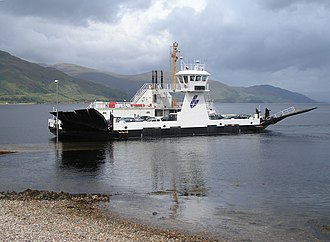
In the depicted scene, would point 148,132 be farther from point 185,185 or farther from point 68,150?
point 185,185

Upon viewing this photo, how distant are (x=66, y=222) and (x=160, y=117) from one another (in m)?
42.0

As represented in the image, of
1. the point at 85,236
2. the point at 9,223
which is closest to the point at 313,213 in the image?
the point at 85,236

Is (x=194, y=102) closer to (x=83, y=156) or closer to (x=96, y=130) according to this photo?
(x=96, y=130)

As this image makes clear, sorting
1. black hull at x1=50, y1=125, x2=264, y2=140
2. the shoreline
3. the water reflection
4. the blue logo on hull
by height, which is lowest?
the shoreline

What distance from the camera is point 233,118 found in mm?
63031

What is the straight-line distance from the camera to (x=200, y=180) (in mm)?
29375

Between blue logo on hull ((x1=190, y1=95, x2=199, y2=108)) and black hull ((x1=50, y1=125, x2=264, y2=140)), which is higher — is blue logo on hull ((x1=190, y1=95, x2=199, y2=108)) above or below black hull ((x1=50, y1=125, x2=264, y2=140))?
above

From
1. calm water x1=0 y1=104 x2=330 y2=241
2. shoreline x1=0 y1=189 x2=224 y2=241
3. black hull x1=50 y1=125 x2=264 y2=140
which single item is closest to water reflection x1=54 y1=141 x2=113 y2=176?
calm water x1=0 y1=104 x2=330 y2=241

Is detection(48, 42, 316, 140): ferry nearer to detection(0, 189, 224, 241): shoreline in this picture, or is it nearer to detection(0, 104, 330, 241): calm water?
detection(0, 104, 330, 241): calm water

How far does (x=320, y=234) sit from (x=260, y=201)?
610cm

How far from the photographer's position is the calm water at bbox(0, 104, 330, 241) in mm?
19344

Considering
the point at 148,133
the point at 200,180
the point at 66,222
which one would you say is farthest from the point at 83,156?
the point at 66,222

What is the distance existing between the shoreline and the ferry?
27597mm

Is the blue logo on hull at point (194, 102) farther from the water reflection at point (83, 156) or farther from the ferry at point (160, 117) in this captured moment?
the water reflection at point (83, 156)
